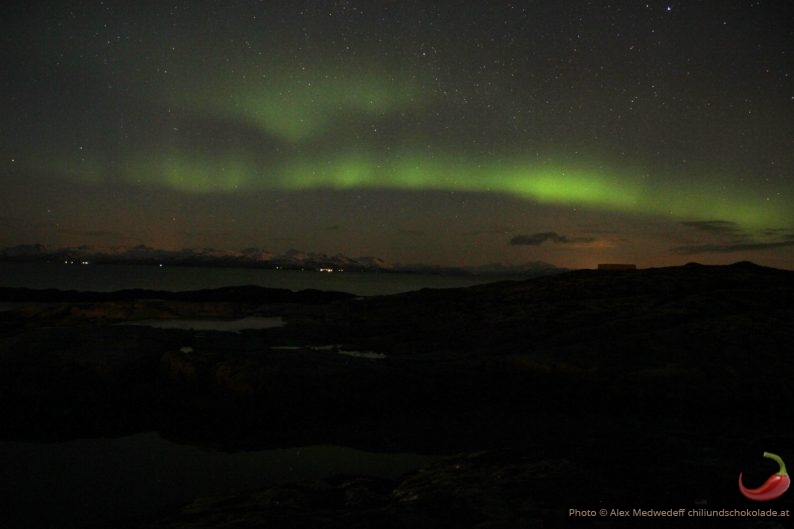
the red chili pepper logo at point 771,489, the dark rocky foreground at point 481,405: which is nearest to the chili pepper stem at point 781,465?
the red chili pepper logo at point 771,489

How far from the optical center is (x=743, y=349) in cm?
1742

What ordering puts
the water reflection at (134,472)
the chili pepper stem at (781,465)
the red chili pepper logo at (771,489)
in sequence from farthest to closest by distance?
the water reflection at (134,472)
the chili pepper stem at (781,465)
the red chili pepper logo at (771,489)

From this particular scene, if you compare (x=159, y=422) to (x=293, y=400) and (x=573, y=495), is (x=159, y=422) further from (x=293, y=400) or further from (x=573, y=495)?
(x=573, y=495)

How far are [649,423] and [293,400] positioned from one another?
9.88 m

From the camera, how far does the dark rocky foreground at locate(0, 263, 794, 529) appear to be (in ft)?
24.7

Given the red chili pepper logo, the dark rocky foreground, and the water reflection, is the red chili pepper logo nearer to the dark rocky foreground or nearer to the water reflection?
the dark rocky foreground

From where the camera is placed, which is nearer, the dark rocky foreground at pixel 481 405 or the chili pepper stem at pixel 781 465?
the dark rocky foreground at pixel 481 405

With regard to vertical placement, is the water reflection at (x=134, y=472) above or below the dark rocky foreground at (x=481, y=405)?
below

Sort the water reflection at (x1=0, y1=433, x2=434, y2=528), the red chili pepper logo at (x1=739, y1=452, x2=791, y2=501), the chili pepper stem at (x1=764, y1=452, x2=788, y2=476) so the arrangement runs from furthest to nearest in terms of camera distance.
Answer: the water reflection at (x1=0, y1=433, x2=434, y2=528)
the chili pepper stem at (x1=764, y1=452, x2=788, y2=476)
the red chili pepper logo at (x1=739, y1=452, x2=791, y2=501)

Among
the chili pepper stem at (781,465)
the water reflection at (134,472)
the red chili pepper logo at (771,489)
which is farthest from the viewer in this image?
the water reflection at (134,472)

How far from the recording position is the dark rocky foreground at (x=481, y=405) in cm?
754

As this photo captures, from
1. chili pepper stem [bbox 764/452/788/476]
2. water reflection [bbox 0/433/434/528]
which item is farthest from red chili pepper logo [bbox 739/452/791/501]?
water reflection [bbox 0/433/434/528]

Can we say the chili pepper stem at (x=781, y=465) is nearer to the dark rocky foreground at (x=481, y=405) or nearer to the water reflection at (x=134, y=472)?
Answer: the dark rocky foreground at (x=481, y=405)

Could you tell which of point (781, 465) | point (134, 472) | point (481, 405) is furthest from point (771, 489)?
point (134, 472)
